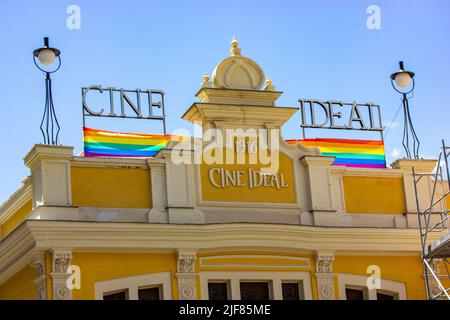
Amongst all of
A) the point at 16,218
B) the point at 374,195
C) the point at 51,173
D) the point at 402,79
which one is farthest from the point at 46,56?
the point at 402,79

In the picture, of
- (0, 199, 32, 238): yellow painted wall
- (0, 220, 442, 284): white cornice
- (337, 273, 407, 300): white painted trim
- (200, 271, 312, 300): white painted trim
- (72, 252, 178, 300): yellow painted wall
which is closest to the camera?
(0, 220, 442, 284): white cornice

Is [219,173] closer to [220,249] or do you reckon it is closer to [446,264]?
[220,249]

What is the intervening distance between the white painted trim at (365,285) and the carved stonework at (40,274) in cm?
627

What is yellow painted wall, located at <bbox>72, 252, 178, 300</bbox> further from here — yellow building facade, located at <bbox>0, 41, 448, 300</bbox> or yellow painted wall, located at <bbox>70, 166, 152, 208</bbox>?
yellow painted wall, located at <bbox>70, 166, 152, 208</bbox>

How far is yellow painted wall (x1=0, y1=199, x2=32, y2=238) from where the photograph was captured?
83.4 feet

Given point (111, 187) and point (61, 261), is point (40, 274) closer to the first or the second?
point (61, 261)

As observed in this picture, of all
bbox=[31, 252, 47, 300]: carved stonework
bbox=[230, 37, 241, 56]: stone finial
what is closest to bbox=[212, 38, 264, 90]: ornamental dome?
bbox=[230, 37, 241, 56]: stone finial

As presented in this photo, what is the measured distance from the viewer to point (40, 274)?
908 inches

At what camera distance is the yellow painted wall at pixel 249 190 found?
24.9m

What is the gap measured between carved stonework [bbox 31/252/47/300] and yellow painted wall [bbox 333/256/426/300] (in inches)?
245

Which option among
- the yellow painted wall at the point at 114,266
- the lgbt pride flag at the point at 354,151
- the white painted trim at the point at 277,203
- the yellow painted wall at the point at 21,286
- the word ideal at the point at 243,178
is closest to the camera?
the yellow painted wall at the point at 114,266

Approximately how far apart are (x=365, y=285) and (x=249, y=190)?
3197 millimetres

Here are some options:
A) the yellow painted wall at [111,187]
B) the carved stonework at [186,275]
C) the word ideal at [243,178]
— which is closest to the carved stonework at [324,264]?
the word ideal at [243,178]

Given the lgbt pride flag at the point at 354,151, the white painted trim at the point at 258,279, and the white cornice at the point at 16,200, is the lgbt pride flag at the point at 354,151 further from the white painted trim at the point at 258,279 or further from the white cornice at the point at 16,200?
the white cornice at the point at 16,200
